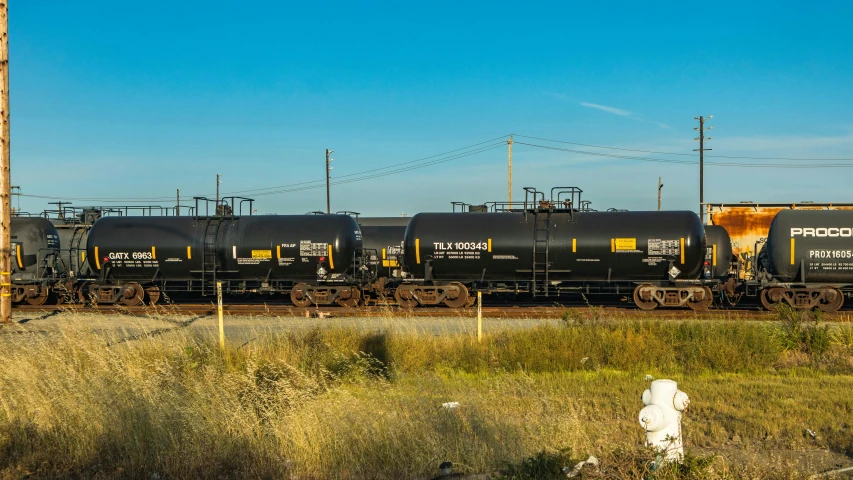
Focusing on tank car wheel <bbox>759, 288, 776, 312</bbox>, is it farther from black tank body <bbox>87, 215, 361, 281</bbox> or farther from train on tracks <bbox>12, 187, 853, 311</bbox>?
black tank body <bbox>87, 215, 361, 281</bbox>

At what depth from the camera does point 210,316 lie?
20.7 m

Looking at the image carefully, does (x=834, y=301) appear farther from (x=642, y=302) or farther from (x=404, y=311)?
(x=404, y=311)

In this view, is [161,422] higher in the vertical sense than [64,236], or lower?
lower

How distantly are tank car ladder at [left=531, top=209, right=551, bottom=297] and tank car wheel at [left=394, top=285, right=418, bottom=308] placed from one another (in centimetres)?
394

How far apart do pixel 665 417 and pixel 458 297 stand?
690 inches

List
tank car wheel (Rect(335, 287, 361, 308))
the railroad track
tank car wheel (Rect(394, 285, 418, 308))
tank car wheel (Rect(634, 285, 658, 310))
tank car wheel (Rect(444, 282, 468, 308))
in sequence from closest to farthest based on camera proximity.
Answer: the railroad track → tank car wheel (Rect(634, 285, 658, 310)) → tank car wheel (Rect(444, 282, 468, 308)) → tank car wheel (Rect(394, 285, 418, 308)) → tank car wheel (Rect(335, 287, 361, 308))

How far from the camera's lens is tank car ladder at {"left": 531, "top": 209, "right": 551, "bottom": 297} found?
2200 centimetres

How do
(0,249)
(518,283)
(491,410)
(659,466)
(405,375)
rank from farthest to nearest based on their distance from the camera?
(518,283) → (0,249) → (405,375) → (491,410) → (659,466)

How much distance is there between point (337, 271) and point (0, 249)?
9.83 meters

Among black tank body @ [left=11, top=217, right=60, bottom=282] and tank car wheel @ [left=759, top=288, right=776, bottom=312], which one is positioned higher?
black tank body @ [left=11, top=217, right=60, bottom=282]

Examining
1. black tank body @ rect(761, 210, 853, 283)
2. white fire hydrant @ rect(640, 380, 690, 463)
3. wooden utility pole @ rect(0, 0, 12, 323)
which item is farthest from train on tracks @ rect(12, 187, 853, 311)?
white fire hydrant @ rect(640, 380, 690, 463)

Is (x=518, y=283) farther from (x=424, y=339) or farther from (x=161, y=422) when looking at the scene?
(x=161, y=422)

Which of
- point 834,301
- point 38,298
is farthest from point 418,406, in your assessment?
point 38,298

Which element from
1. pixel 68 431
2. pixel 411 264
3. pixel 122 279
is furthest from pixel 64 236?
pixel 68 431
